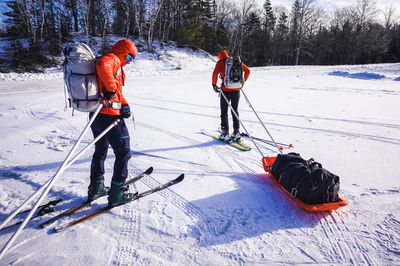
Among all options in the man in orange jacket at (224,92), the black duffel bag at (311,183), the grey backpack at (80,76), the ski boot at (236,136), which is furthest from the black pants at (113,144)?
the ski boot at (236,136)

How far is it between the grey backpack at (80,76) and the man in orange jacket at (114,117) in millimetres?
96

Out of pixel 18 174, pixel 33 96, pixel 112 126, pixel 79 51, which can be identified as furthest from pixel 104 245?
pixel 33 96

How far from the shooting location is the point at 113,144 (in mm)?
2445

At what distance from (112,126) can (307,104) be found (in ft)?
27.2

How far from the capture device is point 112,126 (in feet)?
7.50

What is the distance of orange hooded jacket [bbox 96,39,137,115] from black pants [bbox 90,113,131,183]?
0.13 meters

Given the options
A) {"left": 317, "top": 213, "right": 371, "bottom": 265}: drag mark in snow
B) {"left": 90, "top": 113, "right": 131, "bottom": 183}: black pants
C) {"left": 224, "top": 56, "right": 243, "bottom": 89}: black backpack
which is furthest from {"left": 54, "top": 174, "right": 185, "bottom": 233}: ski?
{"left": 224, "top": 56, "right": 243, "bottom": 89}: black backpack

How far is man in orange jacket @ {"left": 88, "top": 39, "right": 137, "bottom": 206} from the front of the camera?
7.14ft

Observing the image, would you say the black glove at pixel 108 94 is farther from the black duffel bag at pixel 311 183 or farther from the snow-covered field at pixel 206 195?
the black duffel bag at pixel 311 183

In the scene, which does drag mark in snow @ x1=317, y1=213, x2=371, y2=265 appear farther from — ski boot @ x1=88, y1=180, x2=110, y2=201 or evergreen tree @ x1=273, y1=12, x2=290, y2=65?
evergreen tree @ x1=273, y1=12, x2=290, y2=65

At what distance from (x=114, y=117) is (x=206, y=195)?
5.48 ft

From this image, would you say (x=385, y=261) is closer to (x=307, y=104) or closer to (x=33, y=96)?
(x=307, y=104)

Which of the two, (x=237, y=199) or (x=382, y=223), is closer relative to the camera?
(x=382, y=223)

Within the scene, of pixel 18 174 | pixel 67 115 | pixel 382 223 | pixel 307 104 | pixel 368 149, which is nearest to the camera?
pixel 382 223
